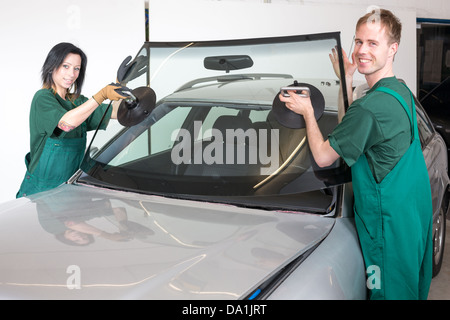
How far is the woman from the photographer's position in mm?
2377

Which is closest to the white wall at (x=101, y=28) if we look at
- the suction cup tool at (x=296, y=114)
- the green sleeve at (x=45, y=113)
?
the green sleeve at (x=45, y=113)

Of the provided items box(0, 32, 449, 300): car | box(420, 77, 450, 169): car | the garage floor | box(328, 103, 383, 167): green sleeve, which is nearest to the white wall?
box(420, 77, 450, 169): car

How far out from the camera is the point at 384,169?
1.72m

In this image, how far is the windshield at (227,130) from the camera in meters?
1.84

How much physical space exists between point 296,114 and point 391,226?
1.76 ft

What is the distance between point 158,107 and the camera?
224 centimetres

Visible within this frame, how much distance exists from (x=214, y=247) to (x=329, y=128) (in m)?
0.74

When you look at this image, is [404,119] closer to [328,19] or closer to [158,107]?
[158,107]

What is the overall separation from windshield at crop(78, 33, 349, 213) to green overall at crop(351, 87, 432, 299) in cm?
13

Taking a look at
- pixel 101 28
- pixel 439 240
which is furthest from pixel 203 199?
pixel 101 28

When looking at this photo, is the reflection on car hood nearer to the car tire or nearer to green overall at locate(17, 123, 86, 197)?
green overall at locate(17, 123, 86, 197)

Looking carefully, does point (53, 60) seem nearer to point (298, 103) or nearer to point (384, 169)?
point (298, 103)

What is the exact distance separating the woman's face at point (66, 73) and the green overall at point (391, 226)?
1.66 meters
